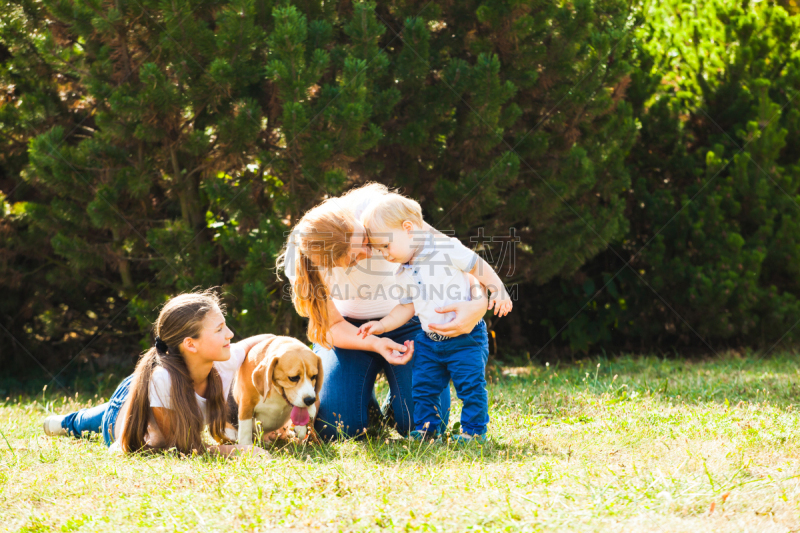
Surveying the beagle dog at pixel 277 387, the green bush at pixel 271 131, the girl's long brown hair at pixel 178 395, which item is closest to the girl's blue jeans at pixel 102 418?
the girl's long brown hair at pixel 178 395

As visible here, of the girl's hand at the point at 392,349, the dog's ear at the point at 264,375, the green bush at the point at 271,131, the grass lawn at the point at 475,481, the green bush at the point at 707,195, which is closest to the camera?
the grass lawn at the point at 475,481

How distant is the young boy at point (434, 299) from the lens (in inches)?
123

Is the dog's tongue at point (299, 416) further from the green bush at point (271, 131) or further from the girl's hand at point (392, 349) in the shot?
the green bush at point (271, 131)

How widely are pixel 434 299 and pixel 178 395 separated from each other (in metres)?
1.28

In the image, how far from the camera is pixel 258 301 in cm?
450

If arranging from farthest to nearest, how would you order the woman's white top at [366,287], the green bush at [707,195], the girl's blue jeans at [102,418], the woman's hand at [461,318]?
1. the green bush at [707,195]
2. the woman's white top at [366,287]
3. the girl's blue jeans at [102,418]
4. the woman's hand at [461,318]

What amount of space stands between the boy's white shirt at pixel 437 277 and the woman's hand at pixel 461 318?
0.06 m

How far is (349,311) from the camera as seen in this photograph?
3.54 meters

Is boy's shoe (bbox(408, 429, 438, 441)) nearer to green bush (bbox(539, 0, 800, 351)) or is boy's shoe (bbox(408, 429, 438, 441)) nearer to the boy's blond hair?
the boy's blond hair

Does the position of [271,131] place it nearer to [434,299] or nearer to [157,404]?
[434,299]

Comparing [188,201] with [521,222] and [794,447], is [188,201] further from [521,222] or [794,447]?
[794,447]

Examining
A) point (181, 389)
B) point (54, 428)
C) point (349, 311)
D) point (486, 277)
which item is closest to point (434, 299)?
point (486, 277)

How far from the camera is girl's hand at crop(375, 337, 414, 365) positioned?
3209mm

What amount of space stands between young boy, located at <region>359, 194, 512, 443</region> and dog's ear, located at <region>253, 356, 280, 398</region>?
0.55m
